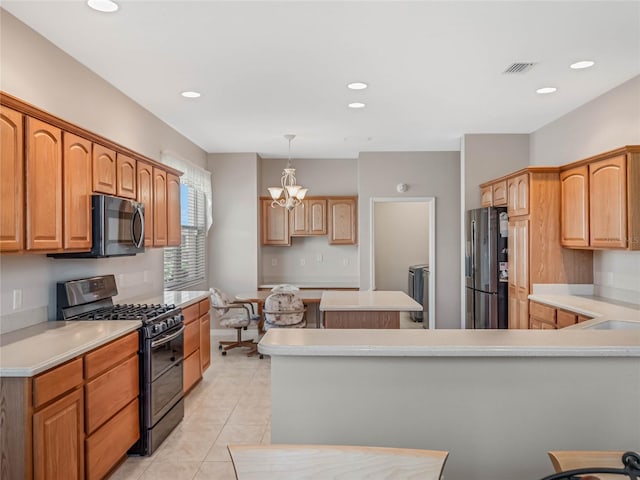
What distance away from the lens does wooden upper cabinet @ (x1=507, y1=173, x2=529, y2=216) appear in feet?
14.2

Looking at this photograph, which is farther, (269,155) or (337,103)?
(269,155)

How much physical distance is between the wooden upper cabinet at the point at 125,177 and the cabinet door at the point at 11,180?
3.59ft

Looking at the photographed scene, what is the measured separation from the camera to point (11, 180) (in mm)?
2223

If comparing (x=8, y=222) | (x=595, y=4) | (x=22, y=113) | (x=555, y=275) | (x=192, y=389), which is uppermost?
(x=595, y=4)

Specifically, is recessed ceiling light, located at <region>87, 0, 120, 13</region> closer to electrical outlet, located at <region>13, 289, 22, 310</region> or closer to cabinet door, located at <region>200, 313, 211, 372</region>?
electrical outlet, located at <region>13, 289, 22, 310</region>

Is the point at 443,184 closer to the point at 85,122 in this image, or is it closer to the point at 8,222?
the point at 85,122

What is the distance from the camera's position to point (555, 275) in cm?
431

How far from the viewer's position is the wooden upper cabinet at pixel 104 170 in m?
3.05

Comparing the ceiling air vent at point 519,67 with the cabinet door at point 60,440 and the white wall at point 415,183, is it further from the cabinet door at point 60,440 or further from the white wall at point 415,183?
the cabinet door at point 60,440

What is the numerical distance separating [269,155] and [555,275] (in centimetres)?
428

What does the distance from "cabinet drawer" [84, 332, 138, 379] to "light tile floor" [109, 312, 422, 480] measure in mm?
735

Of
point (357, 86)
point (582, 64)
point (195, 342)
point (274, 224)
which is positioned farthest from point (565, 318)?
point (274, 224)

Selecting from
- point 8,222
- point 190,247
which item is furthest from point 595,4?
point 190,247

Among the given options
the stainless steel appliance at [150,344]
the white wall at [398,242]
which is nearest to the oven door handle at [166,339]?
the stainless steel appliance at [150,344]
